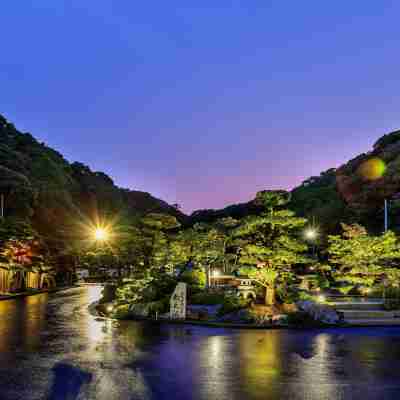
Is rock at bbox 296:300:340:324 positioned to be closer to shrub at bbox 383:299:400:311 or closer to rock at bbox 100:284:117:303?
shrub at bbox 383:299:400:311

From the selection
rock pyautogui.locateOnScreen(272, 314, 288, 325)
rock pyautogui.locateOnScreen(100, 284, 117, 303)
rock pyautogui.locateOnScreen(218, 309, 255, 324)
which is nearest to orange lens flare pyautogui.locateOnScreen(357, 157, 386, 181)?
rock pyautogui.locateOnScreen(100, 284, 117, 303)

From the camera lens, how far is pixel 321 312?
59.9 ft

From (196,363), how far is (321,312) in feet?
31.2

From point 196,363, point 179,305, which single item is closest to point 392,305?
point 179,305

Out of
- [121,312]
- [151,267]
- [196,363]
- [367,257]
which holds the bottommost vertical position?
[196,363]

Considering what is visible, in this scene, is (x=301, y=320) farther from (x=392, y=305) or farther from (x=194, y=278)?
(x=194, y=278)

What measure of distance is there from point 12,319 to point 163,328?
7.65m

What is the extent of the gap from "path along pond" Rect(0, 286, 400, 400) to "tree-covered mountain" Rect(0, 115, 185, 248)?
3467 cm

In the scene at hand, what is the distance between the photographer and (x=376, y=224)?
137 feet

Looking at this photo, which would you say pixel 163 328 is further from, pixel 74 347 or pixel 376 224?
pixel 376 224

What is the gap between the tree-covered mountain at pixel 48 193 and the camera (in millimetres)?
49594

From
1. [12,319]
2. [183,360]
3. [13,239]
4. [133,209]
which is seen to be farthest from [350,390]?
[133,209]

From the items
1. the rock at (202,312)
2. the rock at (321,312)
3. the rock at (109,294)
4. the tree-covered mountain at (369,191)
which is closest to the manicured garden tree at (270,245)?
the rock at (321,312)

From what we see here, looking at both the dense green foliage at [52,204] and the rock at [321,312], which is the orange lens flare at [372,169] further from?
the rock at [321,312]
